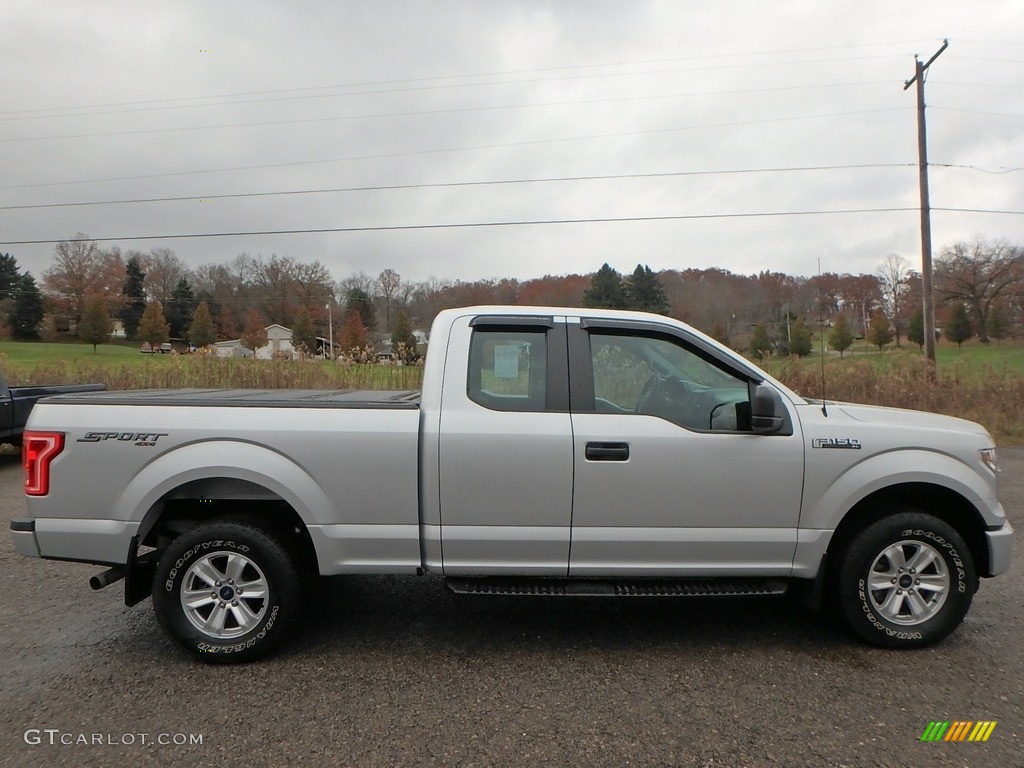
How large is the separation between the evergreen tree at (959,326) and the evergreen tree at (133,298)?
5863 centimetres

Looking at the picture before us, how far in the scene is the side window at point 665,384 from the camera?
366 cm

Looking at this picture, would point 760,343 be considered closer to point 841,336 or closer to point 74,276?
point 841,336

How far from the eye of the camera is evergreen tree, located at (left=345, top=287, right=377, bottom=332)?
88.1 feet

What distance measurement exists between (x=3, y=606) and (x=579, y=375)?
4.28m

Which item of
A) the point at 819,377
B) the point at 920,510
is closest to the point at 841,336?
the point at 819,377

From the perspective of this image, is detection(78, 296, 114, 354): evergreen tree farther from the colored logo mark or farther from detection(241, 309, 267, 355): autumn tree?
the colored logo mark

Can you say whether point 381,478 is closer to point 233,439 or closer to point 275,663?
point 233,439

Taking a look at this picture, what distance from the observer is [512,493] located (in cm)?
350

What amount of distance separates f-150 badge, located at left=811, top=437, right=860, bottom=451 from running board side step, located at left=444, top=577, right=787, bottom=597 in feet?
2.77

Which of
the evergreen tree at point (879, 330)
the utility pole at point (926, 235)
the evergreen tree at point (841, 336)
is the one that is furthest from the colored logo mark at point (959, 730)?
the evergreen tree at point (879, 330)

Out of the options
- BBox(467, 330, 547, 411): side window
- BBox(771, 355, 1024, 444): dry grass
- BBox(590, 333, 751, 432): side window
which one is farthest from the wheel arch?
BBox(771, 355, 1024, 444): dry grass

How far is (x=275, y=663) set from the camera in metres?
3.56

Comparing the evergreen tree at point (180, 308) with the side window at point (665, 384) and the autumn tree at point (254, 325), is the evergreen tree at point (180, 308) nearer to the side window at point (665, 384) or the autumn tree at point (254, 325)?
the autumn tree at point (254, 325)

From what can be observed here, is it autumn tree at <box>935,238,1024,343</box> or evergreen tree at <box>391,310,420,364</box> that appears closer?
evergreen tree at <box>391,310,420,364</box>
